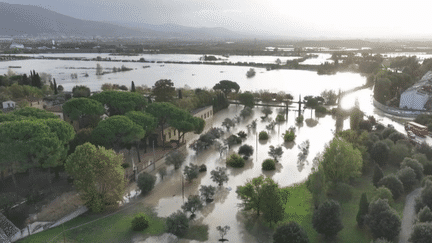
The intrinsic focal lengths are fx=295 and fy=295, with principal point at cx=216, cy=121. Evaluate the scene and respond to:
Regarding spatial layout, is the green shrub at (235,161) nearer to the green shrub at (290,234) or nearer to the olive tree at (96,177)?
the olive tree at (96,177)

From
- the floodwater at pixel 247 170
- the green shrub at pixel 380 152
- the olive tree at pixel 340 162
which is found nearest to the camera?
the floodwater at pixel 247 170

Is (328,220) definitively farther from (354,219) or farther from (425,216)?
(425,216)

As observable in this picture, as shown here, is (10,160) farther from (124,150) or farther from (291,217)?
(291,217)

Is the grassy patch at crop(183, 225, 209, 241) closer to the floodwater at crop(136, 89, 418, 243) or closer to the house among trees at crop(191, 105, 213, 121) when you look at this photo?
the floodwater at crop(136, 89, 418, 243)

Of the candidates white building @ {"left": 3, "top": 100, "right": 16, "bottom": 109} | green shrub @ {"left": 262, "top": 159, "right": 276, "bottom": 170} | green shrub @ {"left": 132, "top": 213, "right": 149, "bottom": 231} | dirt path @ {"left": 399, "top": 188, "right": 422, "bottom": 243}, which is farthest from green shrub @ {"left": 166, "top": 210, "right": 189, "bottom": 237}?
white building @ {"left": 3, "top": 100, "right": 16, "bottom": 109}

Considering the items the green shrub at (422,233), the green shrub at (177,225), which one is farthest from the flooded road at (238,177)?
the green shrub at (422,233)

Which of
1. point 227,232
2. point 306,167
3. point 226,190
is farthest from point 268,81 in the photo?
point 227,232
